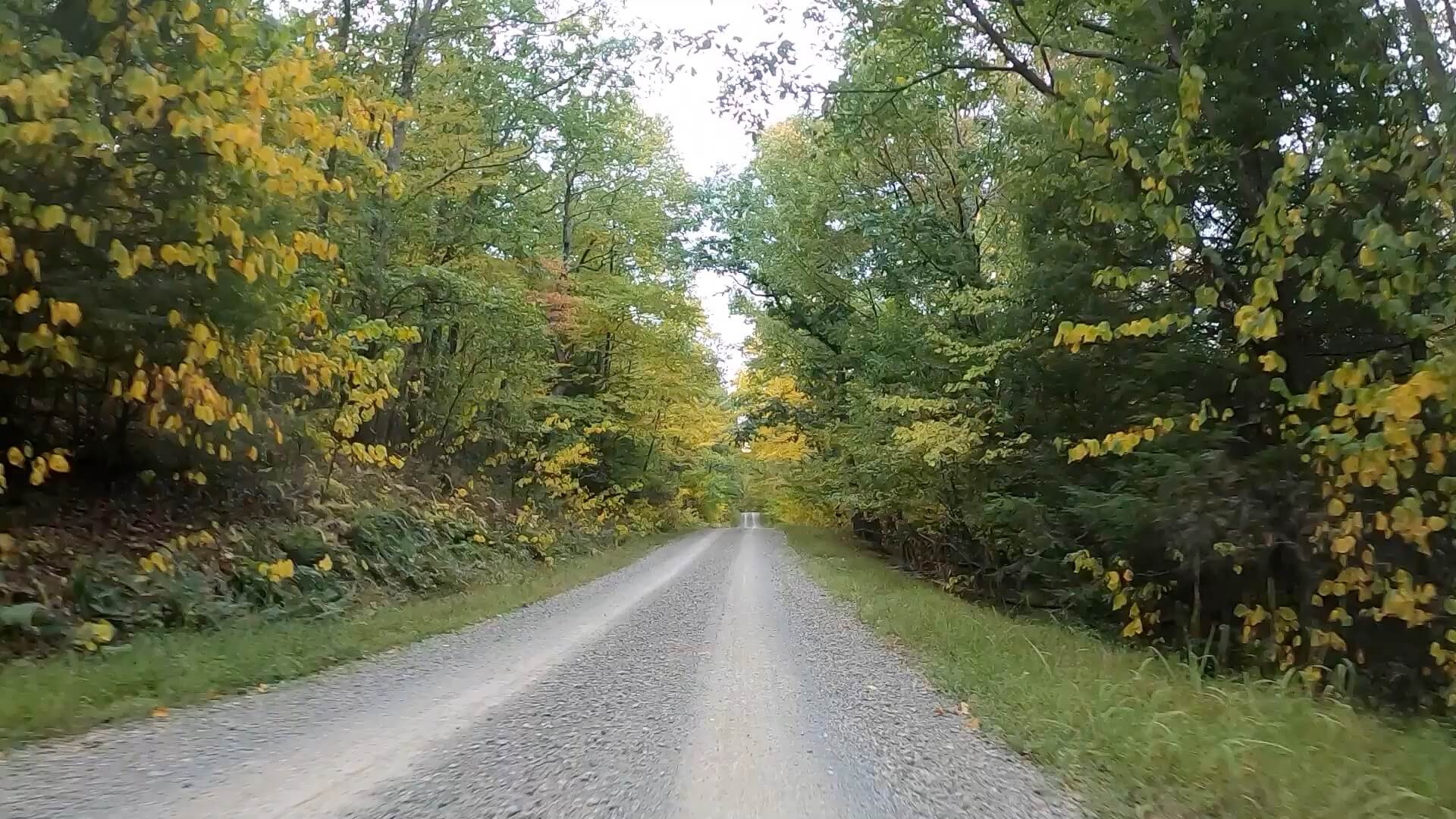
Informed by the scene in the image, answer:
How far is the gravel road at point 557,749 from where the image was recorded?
3.81 m

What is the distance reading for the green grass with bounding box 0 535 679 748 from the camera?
486 centimetres

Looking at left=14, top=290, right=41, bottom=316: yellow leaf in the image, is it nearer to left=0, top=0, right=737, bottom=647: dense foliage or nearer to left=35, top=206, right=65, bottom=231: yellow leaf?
left=0, top=0, right=737, bottom=647: dense foliage

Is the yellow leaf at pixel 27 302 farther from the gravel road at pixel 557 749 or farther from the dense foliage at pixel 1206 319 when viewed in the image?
the dense foliage at pixel 1206 319

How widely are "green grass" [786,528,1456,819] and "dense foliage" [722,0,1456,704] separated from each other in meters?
1.10

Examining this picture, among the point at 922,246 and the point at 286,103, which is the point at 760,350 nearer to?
the point at 922,246

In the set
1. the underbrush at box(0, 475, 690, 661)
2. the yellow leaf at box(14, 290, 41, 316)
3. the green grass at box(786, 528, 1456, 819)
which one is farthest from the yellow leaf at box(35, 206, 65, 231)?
the green grass at box(786, 528, 1456, 819)

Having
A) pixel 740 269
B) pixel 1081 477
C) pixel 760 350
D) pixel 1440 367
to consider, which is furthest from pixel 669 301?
pixel 1440 367

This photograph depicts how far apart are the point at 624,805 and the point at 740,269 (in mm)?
24469

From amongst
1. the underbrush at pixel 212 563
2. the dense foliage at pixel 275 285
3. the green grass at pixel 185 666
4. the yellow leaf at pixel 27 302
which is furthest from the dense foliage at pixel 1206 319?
the underbrush at pixel 212 563

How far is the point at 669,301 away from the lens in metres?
26.5

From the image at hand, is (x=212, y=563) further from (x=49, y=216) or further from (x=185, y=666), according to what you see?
(x=49, y=216)

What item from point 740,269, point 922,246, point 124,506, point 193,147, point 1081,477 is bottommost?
point 124,506

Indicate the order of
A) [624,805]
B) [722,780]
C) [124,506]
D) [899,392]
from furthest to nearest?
[899,392] → [124,506] → [722,780] → [624,805]

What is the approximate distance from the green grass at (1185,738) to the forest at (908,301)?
1.12 meters
